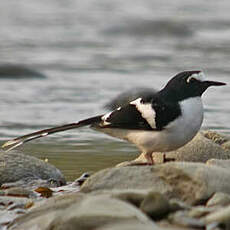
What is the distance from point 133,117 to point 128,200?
200cm

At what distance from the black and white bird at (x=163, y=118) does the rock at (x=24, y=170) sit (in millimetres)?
528

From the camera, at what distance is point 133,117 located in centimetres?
859

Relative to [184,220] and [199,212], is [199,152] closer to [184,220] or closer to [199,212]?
[199,212]

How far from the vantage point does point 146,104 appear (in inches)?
339

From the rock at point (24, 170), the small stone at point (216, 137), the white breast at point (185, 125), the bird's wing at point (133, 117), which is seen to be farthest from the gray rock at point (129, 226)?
the small stone at point (216, 137)

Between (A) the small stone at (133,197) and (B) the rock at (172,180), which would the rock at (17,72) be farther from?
(A) the small stone at (133,197)

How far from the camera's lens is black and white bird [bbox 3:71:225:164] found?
8.27 meters

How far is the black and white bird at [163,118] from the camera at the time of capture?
8273mm

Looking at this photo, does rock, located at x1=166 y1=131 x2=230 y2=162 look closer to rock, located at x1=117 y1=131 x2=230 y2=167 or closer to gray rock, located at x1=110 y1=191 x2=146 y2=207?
rock, located at x1=117 y1=131 x2=230 y2=167

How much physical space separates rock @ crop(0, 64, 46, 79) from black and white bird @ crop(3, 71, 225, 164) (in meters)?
7.42

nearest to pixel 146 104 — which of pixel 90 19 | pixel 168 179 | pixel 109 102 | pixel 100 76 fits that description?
pixel 168 179

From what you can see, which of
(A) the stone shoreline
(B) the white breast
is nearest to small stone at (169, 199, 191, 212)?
(A) the stone shoreline

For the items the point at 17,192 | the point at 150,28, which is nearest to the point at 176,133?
the point at 17,192

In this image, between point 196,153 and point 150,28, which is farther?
point 150,28
